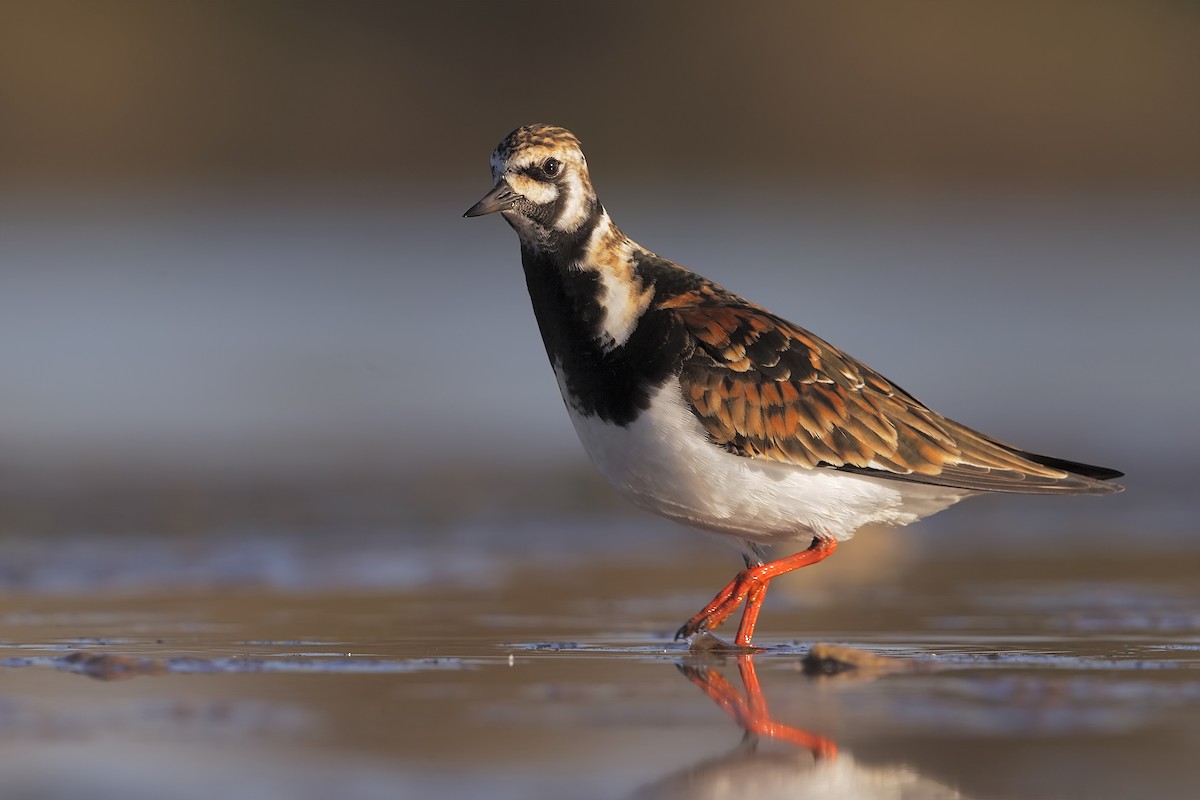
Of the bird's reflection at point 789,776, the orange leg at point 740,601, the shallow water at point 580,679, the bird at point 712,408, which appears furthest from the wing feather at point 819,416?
the bird's reflection at point 789,776

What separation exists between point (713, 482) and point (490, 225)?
17566 mm

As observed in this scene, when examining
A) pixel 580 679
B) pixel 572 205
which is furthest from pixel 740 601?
pixel 572 205

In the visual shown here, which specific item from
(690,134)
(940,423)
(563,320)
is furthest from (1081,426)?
(690,134)

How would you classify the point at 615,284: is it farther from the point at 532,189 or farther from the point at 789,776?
the point at 789,776

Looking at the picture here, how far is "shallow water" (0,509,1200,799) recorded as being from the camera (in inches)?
159

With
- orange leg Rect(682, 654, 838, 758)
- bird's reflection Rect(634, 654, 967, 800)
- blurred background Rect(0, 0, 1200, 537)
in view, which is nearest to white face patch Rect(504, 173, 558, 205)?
orange leg Rect(682, 654, 838, 758)

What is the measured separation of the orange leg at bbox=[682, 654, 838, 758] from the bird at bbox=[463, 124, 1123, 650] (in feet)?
1.74

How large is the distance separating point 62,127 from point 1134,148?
1776 cm

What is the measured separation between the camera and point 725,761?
416cm

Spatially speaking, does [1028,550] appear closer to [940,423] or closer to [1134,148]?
[940,423]

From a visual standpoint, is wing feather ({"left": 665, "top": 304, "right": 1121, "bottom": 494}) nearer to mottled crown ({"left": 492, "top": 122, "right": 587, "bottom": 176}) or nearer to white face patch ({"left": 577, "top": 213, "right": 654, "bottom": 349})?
white face patch ({"left": 577, "top": 213, "right": 654, "bottom": 349})

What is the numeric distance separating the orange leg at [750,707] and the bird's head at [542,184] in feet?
5.15

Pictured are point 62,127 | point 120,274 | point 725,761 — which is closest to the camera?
point 725,761

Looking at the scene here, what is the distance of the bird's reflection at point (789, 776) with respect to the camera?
3936mm
